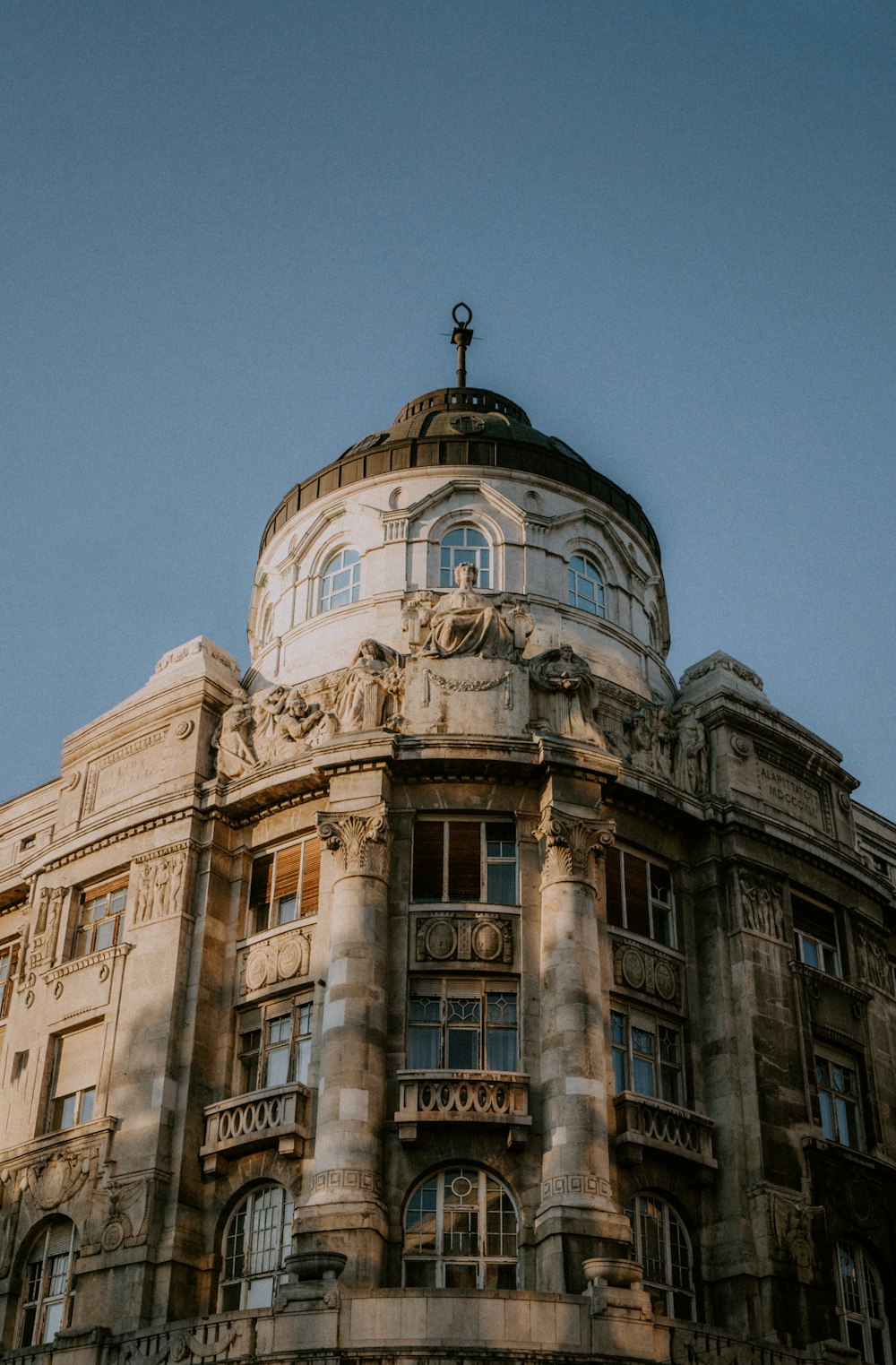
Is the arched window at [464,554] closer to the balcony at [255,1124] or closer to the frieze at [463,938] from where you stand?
the frieze at [463,938]

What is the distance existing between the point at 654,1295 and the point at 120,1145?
11426 mm

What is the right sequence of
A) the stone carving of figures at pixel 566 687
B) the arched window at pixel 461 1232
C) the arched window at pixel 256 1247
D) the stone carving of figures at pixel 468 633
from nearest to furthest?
the arched window at pixel 461 1232, the arched window at pixel 256 1247, the stone carving of figures at pixel 566 687, the stone carving of figures at pixel 468 633

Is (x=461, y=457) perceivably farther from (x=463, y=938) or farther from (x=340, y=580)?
(x=463, y=938)

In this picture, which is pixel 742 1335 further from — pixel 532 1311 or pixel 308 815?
pixel 308 815

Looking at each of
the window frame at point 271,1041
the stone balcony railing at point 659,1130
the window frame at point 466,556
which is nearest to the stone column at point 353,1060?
the window frame at point 271,1041

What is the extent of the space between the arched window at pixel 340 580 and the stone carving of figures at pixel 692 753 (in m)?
9.00

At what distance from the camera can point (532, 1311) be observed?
3000 cm

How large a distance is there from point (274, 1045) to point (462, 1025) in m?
4.28

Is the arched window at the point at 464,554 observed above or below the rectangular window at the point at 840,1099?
above

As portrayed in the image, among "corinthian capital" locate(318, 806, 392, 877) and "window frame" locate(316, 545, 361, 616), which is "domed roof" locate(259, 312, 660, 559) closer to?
"window frame" locate(316, 545, 361, 616)

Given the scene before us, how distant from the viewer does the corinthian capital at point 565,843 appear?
36.3 meters

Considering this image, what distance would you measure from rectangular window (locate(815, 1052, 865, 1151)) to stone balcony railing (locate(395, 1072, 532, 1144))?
8.07 m

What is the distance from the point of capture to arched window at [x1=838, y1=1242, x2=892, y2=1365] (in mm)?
36250

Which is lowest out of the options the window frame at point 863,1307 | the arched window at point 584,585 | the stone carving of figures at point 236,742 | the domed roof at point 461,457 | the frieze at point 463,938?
the window frame at point 863,1307
